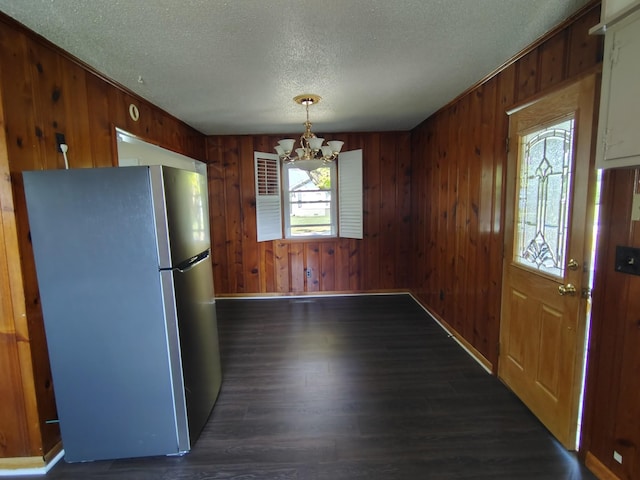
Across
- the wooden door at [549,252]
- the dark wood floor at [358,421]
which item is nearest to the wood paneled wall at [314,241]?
the dark wood floor at [358,421]

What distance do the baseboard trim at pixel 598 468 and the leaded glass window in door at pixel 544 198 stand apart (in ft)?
3.17

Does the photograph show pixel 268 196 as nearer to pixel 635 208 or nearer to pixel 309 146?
pixel 309 146

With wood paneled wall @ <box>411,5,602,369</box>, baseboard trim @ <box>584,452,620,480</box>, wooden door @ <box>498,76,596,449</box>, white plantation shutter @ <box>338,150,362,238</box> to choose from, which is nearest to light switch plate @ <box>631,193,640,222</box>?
wooden door @ <box>498,76,596,449</box>

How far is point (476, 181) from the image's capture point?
2775 mm

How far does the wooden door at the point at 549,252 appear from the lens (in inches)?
65.2

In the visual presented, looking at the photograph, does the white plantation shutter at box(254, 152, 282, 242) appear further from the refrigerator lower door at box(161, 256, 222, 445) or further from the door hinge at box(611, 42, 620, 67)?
the door hinge at box(611, 42, 620, 67)

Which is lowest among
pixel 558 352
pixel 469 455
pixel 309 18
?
pixel 469 455

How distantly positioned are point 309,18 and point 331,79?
848 mm

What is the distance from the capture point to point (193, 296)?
194 centimetres

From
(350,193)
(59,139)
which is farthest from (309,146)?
(59,139)

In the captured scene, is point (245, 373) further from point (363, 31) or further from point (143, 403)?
point (363, 31)

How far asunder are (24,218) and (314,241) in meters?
3.41

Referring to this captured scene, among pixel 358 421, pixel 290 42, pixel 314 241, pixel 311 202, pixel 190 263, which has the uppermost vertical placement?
pixel 290 42

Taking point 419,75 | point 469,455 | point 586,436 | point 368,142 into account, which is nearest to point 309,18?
point 419,75
